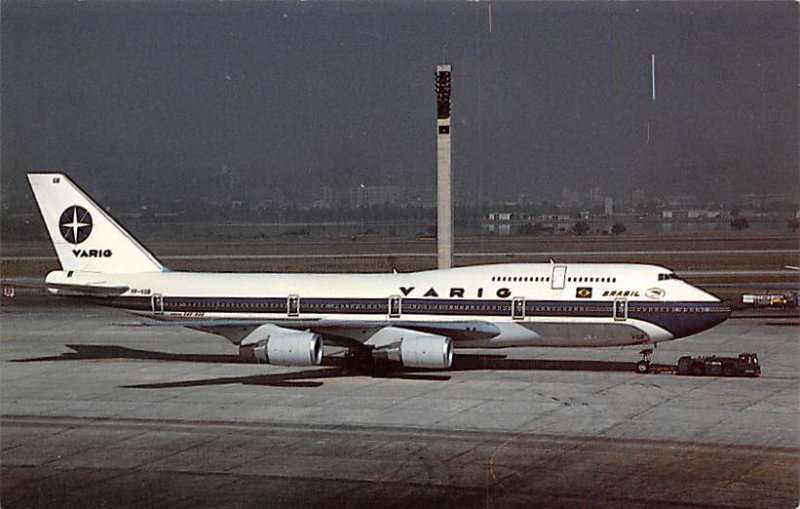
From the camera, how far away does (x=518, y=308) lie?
36.3 metres

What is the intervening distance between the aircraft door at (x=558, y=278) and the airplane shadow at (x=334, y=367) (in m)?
3.85

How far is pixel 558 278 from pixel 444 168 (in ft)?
79.0

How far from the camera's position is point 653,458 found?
79.5ft

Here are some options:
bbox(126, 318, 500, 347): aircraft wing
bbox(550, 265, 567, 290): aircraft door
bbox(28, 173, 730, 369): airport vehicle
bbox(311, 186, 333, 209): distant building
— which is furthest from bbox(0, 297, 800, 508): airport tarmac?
bbox(311, 186, 333, 209): distant building

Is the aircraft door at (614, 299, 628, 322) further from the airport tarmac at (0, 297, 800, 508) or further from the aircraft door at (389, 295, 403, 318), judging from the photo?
the aircraft door at (389, 295, 403, 318)

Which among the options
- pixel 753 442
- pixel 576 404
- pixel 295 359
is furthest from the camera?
pixel 295 359

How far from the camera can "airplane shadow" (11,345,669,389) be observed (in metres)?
36.2

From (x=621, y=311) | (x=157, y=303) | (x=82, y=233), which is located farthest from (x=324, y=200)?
(x=621, y=311)

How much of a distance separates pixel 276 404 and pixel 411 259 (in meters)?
73.9

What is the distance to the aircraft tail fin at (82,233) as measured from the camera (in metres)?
40.4

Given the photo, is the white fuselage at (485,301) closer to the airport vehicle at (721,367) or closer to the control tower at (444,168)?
the airport vehicle at (721,367)

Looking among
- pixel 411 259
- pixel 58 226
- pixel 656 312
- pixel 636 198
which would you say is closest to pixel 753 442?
pixel 656 312

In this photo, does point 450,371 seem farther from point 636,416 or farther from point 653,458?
point 653,458

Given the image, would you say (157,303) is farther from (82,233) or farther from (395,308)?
(395,308)
